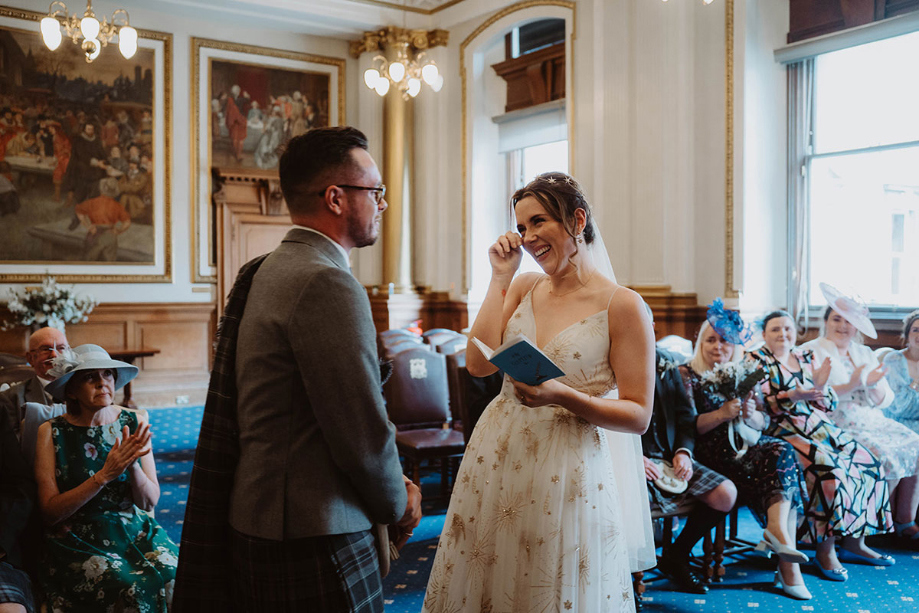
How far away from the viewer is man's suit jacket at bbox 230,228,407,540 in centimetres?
156

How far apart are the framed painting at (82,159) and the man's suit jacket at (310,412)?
8.80 metres

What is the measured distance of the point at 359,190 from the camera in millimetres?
1715

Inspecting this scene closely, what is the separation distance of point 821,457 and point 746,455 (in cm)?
46

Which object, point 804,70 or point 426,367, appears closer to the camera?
point 426,367

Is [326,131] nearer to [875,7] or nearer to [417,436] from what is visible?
[417,436]

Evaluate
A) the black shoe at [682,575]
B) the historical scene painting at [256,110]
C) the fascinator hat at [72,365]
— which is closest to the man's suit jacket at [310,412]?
the fascinator hat at [72,365]

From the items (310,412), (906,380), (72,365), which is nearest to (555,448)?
(310,412)

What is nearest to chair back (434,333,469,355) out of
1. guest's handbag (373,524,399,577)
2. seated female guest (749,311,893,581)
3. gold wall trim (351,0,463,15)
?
seated female guest (749,311,893,581)

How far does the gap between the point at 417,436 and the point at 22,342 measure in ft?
19.4

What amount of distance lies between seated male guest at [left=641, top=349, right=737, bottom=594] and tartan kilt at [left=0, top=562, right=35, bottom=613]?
266 centimetres

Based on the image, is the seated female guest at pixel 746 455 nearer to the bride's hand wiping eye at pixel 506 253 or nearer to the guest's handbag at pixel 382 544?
the bride's hand wiping eye at pixel 506 253

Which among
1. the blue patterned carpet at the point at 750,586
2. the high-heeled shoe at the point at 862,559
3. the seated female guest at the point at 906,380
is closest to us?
the blue patterned carpet at the point at 750,586

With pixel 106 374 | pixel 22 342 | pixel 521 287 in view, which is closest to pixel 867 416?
pixel 521 287

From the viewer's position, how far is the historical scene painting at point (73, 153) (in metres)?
9.10
